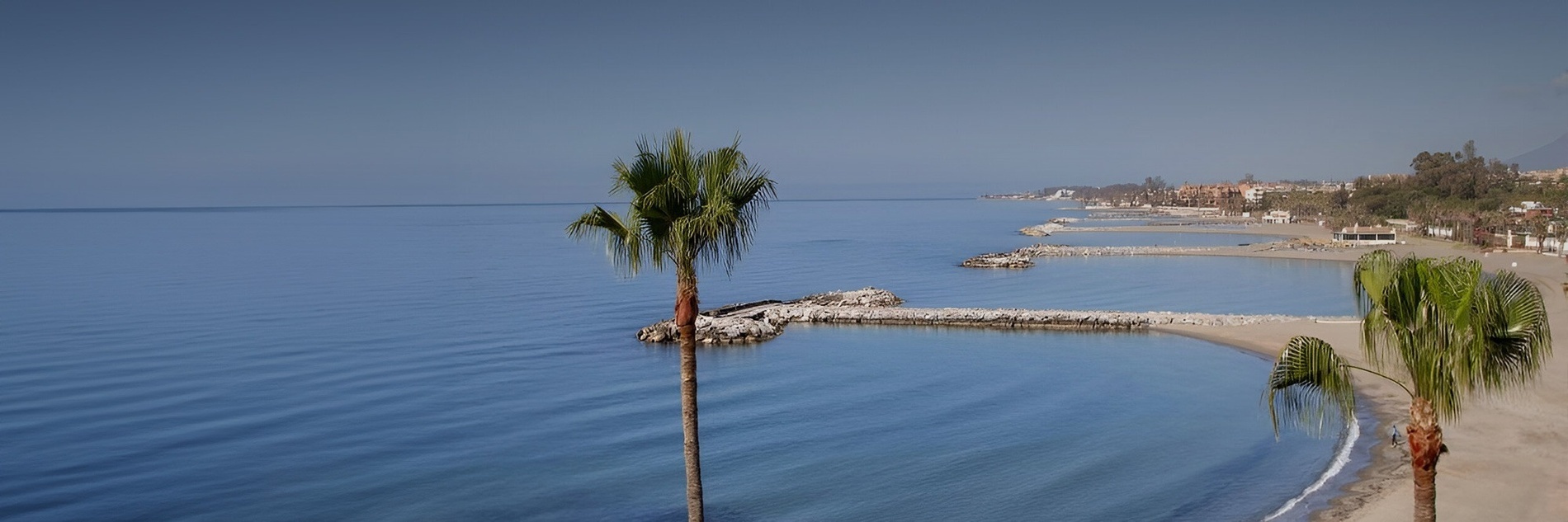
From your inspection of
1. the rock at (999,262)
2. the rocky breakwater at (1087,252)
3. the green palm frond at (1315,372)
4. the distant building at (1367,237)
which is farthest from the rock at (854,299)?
the distant building at (1367,237)

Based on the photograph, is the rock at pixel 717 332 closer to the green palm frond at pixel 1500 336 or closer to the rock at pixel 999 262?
the green palm frond at pixel 1500 336

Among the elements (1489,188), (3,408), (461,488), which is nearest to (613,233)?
(461,488)

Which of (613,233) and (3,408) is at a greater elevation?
(613,233)

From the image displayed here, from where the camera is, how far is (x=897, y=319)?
5400 cm

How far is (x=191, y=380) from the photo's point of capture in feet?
121

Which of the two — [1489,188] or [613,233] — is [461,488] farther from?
[1489,188]

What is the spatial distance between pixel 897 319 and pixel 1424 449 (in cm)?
4256

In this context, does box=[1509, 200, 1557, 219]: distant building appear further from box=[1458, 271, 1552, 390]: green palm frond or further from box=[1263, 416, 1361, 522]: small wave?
box=[1458, 271, 1552, 390]: green palm frond

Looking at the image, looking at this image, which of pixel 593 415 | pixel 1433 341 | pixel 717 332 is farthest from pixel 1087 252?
pixel 1433 341

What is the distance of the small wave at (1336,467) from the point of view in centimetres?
2133

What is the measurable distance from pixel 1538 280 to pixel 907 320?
39568mm

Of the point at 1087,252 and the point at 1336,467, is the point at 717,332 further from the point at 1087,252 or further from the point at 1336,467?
the point at 1087,252

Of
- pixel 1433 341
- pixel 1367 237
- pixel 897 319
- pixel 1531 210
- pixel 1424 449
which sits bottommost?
pixel 897 319

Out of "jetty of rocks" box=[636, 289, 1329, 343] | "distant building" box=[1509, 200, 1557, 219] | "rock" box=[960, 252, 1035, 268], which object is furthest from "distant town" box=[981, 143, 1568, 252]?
"jetty of rocks" box=[636, 289, 1329, 343]
